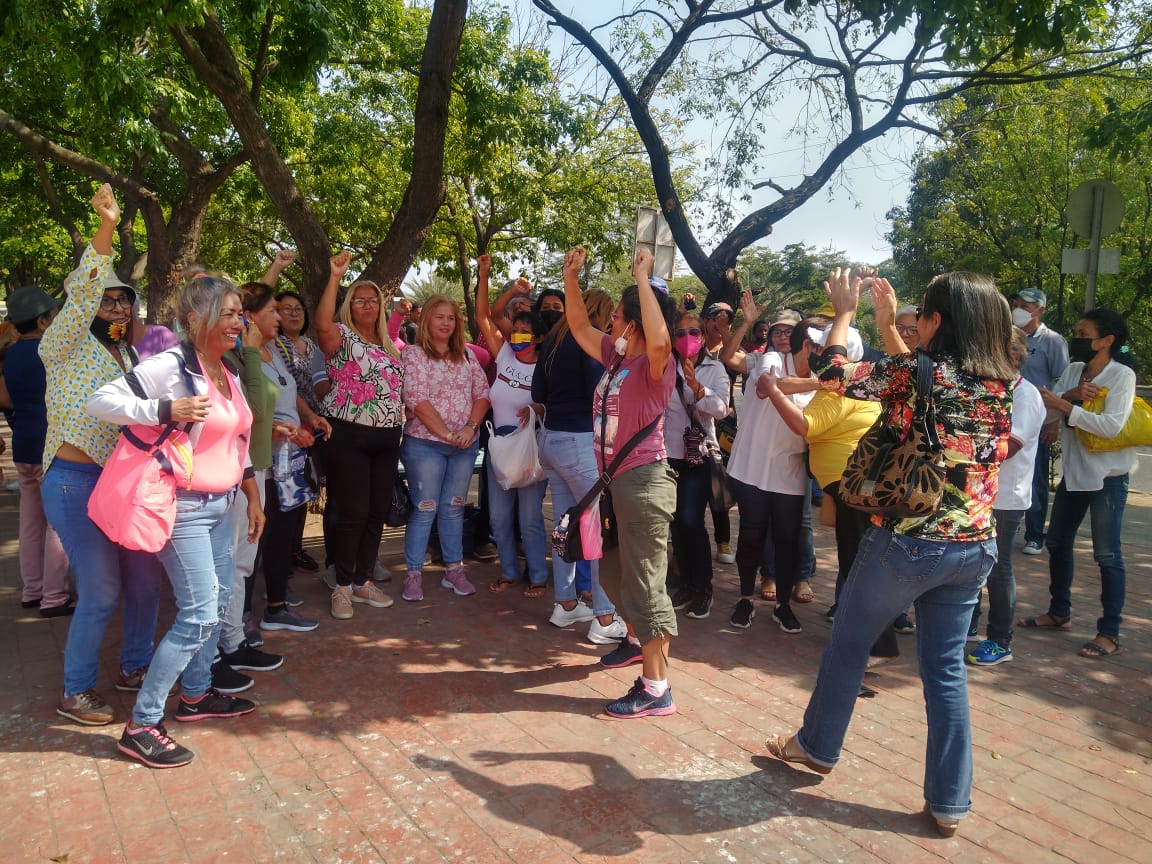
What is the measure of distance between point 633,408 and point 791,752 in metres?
1.63

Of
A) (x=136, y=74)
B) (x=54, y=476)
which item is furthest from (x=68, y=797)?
(x=136, y=74)

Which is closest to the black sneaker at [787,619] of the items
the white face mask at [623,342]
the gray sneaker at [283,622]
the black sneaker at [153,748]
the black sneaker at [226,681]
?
the white face mask at [623,342]

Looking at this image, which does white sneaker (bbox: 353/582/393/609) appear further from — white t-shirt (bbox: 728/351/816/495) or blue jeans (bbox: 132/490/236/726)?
white t-shirt (bbox: 728/351/816/495)

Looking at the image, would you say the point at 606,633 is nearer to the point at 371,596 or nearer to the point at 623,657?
the point at 623,657

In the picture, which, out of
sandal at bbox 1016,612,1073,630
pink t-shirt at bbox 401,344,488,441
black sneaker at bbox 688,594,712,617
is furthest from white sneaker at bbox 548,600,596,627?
sandal at bbox 1016,612,1073,630

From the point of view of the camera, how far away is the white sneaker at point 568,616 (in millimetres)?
5398

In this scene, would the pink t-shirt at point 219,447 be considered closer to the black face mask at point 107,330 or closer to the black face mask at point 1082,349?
the black face mask at point 107,330

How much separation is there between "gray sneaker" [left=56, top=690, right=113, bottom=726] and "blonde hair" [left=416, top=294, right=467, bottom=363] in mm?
2739

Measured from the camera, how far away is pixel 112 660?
4629 millimetres

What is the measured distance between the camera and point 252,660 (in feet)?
14.9

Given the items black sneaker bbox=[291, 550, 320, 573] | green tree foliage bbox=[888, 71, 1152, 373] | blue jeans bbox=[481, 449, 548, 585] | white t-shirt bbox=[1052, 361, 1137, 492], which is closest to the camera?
white t-shirt bbox=[1052, 361, 1137, 492]

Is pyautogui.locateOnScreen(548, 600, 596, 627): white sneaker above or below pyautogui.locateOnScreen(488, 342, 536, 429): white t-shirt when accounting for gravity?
below

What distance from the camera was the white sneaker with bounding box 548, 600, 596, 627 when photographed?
5398 millimetres

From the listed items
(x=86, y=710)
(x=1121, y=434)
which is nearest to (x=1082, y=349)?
(x=1121, y=434)
